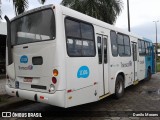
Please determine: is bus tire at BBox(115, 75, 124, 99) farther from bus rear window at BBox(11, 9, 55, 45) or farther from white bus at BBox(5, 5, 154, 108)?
bus rear window at BBox(11, 9, 55, 45)

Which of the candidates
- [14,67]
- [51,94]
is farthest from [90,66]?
[14,67]

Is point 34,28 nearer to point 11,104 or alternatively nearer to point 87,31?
point 87,31

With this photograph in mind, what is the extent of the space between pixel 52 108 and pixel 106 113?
6.09ft

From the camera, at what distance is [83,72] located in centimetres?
513

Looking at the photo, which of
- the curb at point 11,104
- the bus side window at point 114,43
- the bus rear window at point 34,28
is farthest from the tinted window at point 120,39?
the curb at point 11,104

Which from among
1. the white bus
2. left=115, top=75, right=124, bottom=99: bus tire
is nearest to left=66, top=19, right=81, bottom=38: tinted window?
the white bus

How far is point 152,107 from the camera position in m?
6.33

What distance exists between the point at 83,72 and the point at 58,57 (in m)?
0.96

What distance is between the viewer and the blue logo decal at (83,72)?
4968 mm

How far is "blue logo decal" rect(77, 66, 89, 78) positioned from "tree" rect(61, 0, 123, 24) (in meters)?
8.55

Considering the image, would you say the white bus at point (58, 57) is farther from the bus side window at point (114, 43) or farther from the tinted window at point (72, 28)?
the bus side window at point (114, 43)

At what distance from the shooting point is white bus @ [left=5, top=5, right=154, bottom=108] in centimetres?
458

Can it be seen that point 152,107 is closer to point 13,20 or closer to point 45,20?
point 45,20

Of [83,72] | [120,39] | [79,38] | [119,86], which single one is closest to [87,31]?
[79,38]
